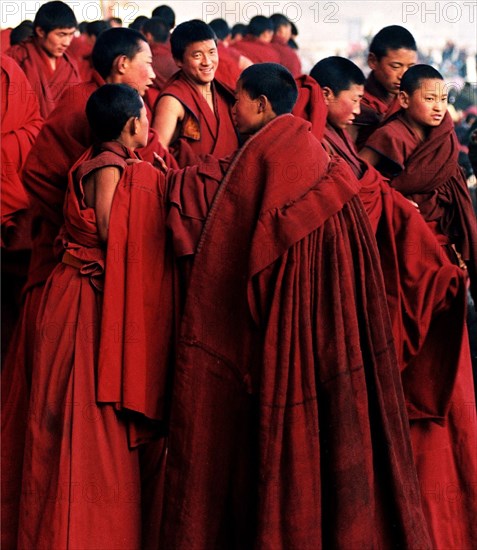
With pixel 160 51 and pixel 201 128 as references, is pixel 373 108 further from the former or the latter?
pixel 160 51

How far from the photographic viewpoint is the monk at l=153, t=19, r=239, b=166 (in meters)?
4.77

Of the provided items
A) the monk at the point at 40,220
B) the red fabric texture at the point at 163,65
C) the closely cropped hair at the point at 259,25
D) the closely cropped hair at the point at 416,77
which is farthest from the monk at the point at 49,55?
the closely cropped hair at the point at 259,25

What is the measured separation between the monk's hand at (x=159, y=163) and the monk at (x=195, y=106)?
620mm

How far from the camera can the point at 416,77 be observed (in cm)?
445

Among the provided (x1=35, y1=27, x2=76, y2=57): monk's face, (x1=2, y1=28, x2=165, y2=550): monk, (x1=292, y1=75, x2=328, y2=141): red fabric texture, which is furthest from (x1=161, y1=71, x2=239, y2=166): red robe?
(x1=35, y1=27, x2=76, y2=57): monk's face

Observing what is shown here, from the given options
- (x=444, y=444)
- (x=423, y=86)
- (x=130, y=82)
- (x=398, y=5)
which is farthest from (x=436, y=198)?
(x=398, y=5)

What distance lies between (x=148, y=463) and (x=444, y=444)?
99 centimetres

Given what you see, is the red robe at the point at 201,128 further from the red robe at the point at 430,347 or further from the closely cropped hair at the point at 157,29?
the closely cropped hair at the point at 157,29

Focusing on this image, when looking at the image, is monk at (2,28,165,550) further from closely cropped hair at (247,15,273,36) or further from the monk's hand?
closely cropped hair at (247,15,273,36)

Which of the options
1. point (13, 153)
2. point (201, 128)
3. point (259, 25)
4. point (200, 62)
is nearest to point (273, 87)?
point (201, 128)

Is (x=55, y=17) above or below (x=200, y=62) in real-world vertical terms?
above

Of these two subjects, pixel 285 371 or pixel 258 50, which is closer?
pixel 285 371

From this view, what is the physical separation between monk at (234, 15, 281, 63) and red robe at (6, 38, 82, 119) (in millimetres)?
2440

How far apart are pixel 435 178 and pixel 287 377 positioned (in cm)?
126
